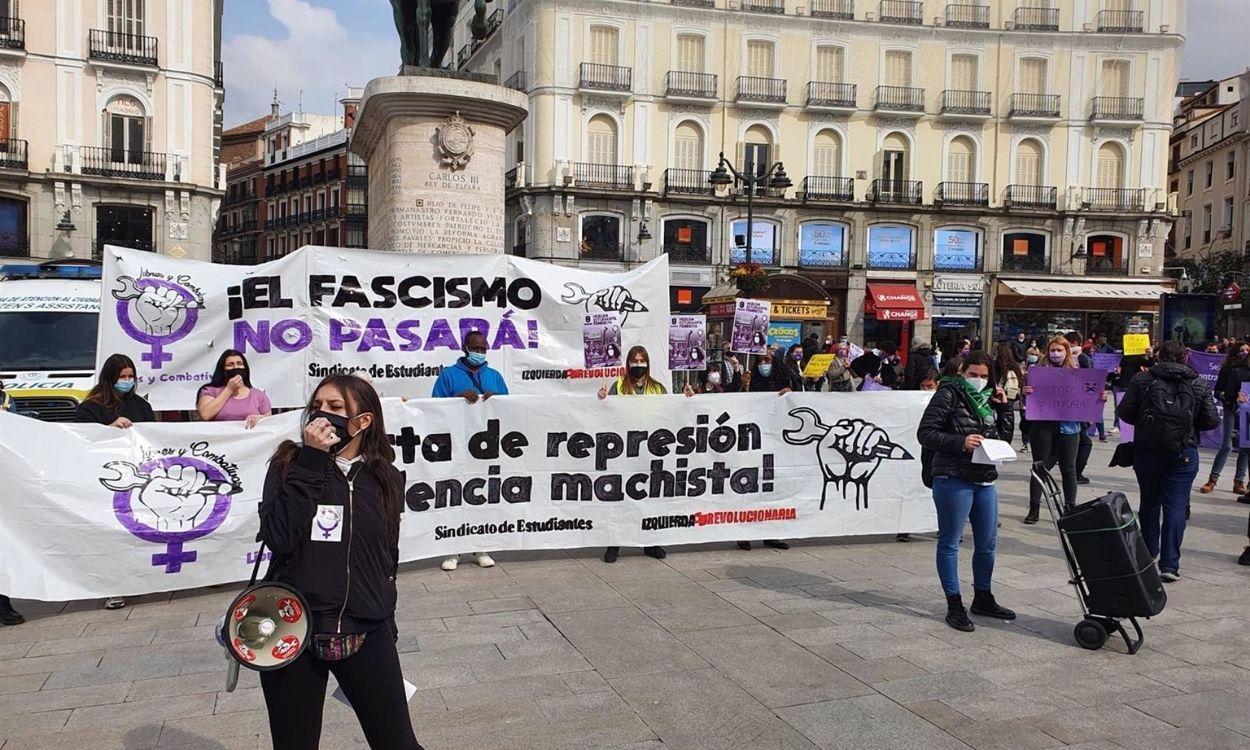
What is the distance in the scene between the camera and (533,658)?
16.7 ft

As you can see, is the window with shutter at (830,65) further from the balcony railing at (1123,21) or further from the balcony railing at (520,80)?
the balcony railing at (520,80)

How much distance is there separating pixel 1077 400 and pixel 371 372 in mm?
6442

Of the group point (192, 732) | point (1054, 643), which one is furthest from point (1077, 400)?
point (192, 732)

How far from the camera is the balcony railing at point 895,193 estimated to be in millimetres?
40656

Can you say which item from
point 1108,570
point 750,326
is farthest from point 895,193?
point 1108,570

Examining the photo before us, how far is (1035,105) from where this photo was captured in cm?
4153

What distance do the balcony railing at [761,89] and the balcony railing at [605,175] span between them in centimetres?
561

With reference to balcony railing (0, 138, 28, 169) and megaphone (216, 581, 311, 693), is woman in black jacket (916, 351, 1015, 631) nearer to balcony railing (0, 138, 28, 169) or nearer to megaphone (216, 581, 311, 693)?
megaphone (216, 581, 311, 693)

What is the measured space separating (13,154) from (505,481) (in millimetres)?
Answer: 33709

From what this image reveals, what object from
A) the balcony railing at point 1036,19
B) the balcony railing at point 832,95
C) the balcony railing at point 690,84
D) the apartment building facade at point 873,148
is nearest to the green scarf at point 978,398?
the apartment building facade at point 873,148

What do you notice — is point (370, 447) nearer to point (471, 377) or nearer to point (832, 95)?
point (471, 377)

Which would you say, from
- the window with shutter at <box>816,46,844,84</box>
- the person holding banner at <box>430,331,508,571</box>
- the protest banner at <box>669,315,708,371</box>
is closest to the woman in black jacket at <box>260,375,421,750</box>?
the person holding banner at <box>430,331,508,571</box>

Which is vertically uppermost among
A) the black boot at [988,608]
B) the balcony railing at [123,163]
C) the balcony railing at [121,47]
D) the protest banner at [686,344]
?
the balcony railing at [121,47]

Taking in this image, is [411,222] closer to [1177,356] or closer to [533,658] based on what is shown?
[533,658]
